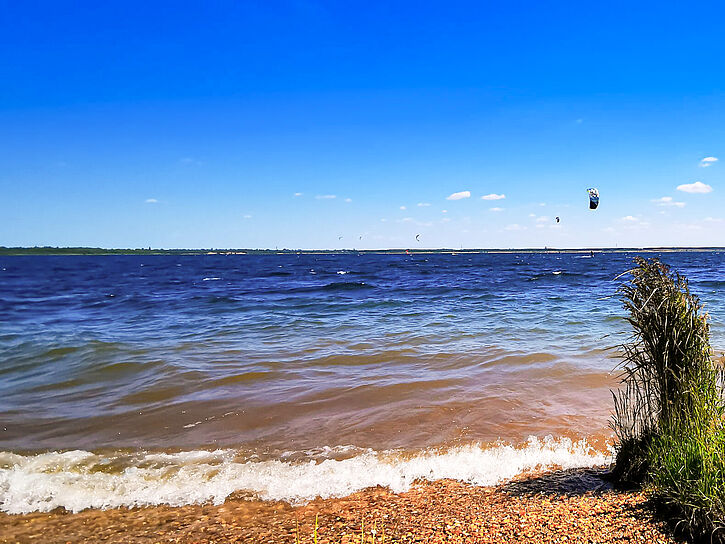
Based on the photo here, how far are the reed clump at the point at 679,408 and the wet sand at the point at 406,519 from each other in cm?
26

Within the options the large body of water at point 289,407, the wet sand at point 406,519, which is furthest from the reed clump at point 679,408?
the large body of water at point 289,407

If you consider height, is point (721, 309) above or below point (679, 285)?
below

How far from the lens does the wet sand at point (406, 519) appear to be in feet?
11.6

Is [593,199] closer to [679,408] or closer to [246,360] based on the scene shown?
[679,408]

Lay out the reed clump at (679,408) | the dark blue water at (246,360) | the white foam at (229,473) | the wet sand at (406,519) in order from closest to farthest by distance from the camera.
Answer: the reed clump at (679,408), the wet sand at (406,519), the white foam at (229,473), the dark blue water at (246,360)

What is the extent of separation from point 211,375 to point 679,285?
8.46m

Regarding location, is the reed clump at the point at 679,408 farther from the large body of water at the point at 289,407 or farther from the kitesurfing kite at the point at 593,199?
the kitesurfing kite at the point at 593,199

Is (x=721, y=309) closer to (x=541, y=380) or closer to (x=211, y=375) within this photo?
(x=541, y=380)

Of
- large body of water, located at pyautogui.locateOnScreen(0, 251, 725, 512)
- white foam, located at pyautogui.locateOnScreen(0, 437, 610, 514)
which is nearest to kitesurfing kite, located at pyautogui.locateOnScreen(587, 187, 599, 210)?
large body of water, located at pyautogui.locateOnScreen(0, 251, 725, 512)

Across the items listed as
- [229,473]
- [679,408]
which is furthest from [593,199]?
[229,473]

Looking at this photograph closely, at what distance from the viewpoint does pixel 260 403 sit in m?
7.97

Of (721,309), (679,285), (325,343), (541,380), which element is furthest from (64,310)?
(721,309)

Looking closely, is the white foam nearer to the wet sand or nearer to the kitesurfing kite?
the wet sand

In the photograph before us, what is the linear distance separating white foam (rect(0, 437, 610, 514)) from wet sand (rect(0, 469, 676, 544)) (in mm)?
207
